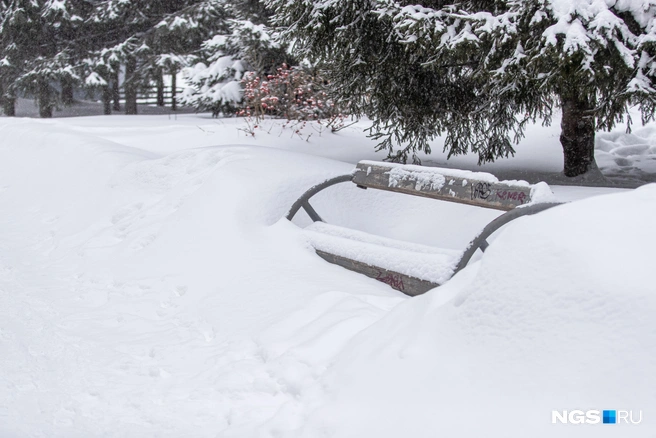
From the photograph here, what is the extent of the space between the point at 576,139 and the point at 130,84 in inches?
810

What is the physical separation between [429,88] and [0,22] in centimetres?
2302

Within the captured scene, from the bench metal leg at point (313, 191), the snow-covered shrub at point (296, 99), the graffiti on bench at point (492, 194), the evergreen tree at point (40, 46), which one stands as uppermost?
the evergreen tree at point (40, 46)

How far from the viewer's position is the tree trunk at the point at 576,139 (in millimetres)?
9109

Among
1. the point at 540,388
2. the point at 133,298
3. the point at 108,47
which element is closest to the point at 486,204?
the point at 540,388

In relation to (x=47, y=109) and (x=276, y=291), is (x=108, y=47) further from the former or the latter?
(x=276, y=291)

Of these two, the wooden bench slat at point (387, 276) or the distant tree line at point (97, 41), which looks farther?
the distant tree line at point (97, 41)

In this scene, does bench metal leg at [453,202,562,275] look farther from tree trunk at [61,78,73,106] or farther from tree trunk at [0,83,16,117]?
tree trunk at [0,83,16,117]

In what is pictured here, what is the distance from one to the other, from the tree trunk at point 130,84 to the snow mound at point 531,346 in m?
24.4

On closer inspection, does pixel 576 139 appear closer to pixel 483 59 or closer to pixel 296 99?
pixel 483 59

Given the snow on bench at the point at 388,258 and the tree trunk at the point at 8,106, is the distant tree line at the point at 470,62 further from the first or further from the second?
the tree trunk at the point at 8,106

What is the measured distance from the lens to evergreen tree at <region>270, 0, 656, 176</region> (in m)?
6.18

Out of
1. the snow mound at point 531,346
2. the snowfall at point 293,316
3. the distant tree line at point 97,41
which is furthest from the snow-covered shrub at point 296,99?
the distant tree line at point 97,41

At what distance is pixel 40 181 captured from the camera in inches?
364

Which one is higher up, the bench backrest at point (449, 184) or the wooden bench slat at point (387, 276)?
the bench backrest at point (449, 184)
